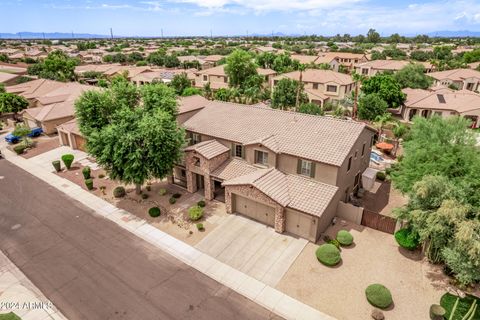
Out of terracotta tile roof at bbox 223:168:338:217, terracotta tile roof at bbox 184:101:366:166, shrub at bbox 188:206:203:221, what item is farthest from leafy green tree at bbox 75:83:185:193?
terracotta tile roof at bbox 223:168:338:217

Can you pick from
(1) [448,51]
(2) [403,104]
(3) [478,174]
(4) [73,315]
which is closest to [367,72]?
(2) [403,104]

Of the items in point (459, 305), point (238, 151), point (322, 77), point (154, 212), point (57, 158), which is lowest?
point (459, 305)

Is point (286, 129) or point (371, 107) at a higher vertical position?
point (286, 129)

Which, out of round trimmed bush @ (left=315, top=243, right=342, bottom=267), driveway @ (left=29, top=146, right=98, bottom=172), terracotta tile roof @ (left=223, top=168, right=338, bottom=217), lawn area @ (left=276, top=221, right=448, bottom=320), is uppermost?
terracotta tile roof @ (left=223, top=168, right=338, bottom=217)

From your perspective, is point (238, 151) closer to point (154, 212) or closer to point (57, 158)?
point (154, 212)

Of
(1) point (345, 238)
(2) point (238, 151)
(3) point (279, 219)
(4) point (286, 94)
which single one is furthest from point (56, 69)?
(1) point (345, 238)

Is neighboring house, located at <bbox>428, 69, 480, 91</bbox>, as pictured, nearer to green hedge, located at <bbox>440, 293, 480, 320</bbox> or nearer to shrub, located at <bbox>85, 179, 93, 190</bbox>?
green hedge, located at <bbox>440, 293, 480, 320</bbox>

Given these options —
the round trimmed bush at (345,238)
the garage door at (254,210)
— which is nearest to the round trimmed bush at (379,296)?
the round trimmed bush at (345,238)
